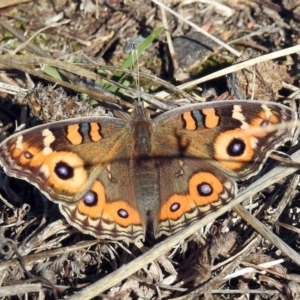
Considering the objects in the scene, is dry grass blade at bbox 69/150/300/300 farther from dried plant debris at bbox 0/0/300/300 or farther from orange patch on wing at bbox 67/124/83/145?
orange patch on wing at bbox 67/124/83/145

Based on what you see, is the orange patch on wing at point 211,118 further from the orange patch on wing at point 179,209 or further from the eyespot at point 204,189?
the orange patch on wing at point 179,209

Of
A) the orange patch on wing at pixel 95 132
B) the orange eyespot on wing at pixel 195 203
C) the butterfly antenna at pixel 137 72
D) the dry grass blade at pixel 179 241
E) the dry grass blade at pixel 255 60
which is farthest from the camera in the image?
the dry grass blade at pixel 255 60

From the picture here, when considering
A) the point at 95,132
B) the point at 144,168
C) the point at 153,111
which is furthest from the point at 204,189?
the point at 153,111

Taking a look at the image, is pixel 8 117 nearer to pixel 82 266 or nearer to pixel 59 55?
pixel 59 55

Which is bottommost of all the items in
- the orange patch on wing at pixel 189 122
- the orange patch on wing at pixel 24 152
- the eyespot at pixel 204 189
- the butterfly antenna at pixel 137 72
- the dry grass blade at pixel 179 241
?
the dry grass blade at pixel 179 241

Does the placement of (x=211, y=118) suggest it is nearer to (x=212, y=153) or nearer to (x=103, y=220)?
(x=212, y=153)

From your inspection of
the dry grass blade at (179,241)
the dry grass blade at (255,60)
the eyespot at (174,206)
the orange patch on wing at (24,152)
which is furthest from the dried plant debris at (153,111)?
the orange patch on wing at (24,152)

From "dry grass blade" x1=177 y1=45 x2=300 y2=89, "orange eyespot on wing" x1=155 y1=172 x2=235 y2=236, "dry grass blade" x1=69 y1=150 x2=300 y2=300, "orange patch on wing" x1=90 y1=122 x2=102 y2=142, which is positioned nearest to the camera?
"dry grass blade" x1=69 y1=150 x2=300 y2=300

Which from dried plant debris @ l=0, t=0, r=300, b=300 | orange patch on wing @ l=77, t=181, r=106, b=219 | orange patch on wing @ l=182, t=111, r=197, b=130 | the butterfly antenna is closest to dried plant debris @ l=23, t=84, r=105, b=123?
dried plant debris @ l=0, t=0, r=300, b=300
